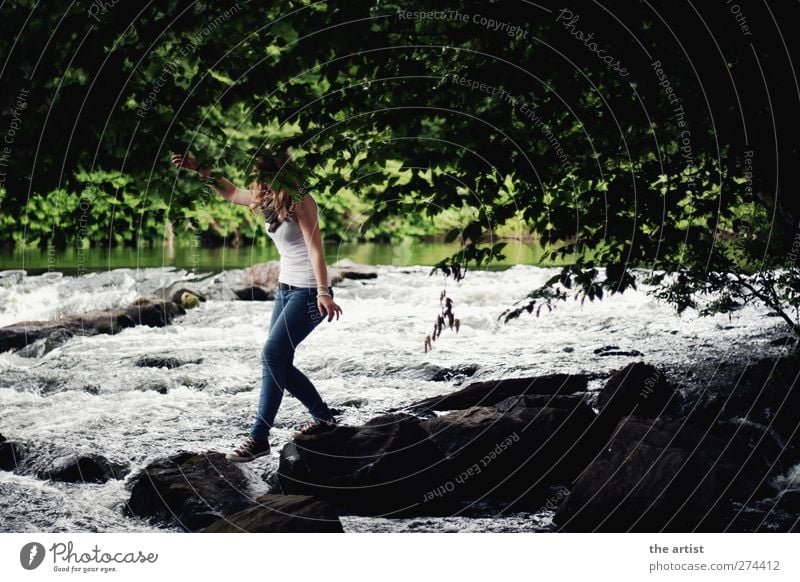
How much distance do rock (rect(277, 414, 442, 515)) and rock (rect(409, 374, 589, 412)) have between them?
1.28 meters

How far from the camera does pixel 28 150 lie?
4.30 metres

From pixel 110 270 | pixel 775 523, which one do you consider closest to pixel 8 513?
pixel 775 523

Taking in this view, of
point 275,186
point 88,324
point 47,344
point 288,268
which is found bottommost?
point 47,344

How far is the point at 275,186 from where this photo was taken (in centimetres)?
392

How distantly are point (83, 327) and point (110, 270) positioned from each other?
365 cm

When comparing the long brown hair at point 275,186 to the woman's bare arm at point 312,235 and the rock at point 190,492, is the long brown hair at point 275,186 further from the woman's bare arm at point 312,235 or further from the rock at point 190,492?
the rock at point 190,492

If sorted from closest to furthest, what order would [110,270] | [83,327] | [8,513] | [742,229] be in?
1. [8,513]
2. [742,229]
3. [83,327]
4. [110,270]

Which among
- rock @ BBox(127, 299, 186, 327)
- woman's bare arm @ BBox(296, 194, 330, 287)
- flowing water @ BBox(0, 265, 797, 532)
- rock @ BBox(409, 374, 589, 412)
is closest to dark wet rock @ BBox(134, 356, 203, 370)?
flowing water @ BBox(0, 265, 797, 532)

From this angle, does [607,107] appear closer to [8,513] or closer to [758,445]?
[758,445]

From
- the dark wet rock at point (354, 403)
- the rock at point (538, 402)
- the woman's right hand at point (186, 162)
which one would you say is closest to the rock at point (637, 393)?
the rock at point (538, 402)

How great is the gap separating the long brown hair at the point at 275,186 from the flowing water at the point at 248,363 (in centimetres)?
145

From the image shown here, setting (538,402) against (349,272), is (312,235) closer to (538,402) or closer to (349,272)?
(538,402)
